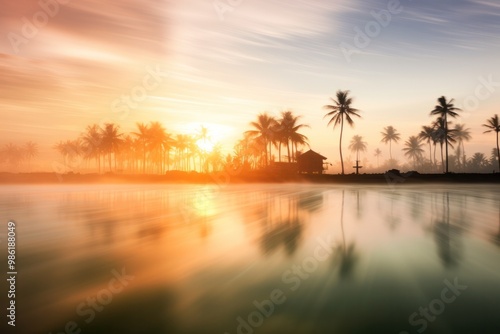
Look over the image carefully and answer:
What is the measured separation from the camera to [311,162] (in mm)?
78562

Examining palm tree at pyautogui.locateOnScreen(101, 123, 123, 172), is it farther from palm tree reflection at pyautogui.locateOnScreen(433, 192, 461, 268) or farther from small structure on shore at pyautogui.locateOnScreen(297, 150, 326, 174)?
palm tree reflection at pyautogui.locateOnScreen(433, 192, 461, 268)

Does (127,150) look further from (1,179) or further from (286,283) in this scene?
(286,283)

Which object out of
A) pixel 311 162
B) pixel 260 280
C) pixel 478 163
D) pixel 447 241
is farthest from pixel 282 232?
pixel 478 163

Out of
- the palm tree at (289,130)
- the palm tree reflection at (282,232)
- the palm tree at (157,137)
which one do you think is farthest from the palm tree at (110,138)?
the palm tree reflection at (282,232)

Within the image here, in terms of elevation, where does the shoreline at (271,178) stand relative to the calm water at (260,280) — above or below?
above

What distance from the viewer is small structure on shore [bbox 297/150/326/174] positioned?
78.5m

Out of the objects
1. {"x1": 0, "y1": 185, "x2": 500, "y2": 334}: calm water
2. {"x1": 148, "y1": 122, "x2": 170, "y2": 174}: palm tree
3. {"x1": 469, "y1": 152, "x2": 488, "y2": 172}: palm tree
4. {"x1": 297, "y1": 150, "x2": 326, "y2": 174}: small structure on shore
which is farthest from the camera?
{"x1": 469, "y1": 152, "x2": 488, "y2": 172}: palm tree

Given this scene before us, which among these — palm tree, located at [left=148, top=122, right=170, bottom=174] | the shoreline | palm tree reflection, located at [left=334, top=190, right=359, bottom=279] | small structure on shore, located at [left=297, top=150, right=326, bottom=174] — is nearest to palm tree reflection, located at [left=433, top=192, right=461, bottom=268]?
palm tree reflection, located at [left=334, top=190, right=359, bottom=279]

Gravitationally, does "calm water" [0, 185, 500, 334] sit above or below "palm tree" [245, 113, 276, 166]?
below

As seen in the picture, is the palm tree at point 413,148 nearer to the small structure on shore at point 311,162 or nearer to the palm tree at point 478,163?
the palm tree at point 478,163

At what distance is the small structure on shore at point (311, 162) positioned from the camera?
78500 mm

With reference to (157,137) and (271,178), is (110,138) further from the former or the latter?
(271,178)

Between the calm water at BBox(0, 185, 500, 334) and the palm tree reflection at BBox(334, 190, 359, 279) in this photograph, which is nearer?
the calm water at BBox(0, 185, 500, 334)

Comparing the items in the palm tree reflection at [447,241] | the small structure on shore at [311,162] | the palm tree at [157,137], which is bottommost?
the palm tree reflection at [447,241]
